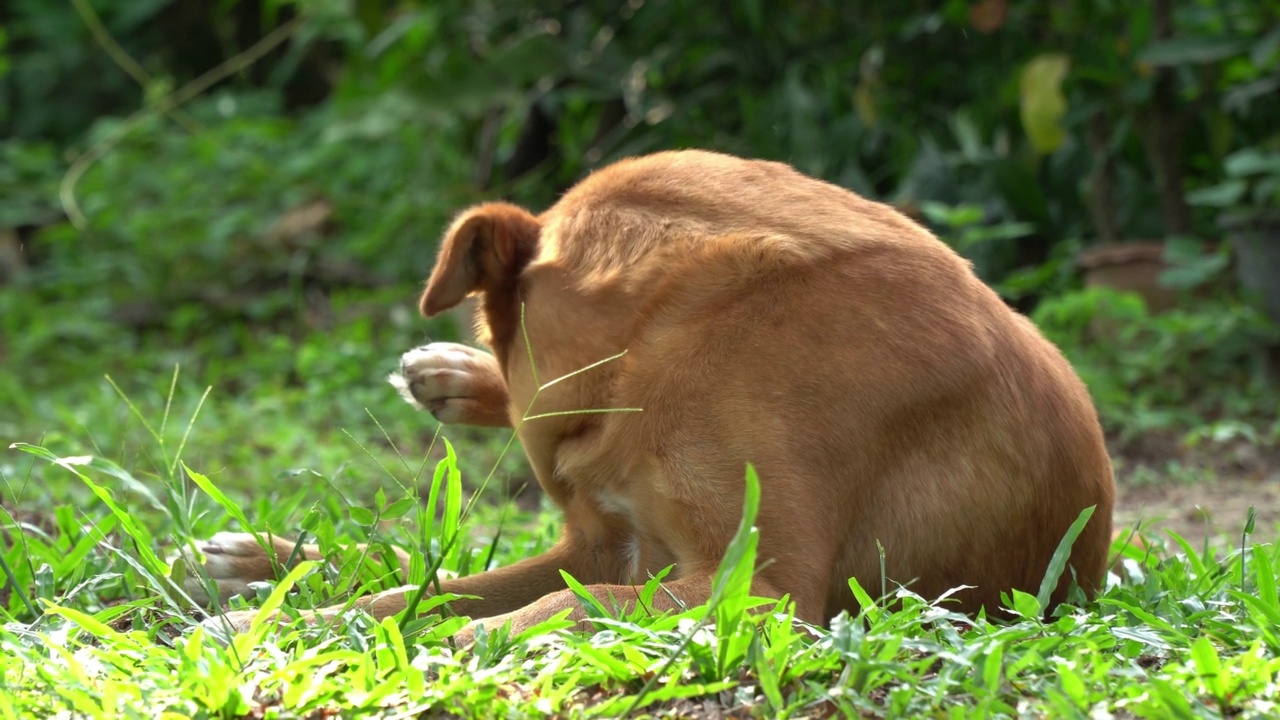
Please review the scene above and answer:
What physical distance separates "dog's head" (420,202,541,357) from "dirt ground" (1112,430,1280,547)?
2.10 meters

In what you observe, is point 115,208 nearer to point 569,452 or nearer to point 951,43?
point 951,43

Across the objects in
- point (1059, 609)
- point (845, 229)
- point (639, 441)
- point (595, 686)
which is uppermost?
point (845, 229)

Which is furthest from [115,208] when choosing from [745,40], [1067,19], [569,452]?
[569,452]

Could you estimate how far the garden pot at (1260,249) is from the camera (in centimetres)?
610

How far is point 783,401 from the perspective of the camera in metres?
2.37

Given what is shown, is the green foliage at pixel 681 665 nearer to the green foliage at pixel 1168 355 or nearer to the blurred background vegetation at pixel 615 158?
the blurred background vegetation at pixel 615 158

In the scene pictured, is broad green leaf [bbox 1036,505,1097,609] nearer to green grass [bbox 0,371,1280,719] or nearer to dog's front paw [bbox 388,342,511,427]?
green grass [bbox 0,371,1280,719]

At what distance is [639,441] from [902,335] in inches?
19.9

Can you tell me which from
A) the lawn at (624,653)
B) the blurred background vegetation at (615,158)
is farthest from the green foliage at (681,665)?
the blurred background vegetation at (615,158)

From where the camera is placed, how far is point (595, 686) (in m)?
1.94

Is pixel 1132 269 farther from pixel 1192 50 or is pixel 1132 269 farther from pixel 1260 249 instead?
pixel 1192 50

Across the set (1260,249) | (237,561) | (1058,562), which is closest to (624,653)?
(1058,562)

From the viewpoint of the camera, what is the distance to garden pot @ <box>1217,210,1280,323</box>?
240 inches

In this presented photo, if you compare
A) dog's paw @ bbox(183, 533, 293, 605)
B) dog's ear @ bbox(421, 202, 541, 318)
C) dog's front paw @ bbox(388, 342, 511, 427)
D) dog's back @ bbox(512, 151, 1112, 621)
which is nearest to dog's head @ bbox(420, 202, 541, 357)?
dog's ear @ bbox(421, 202, 541, 318)
